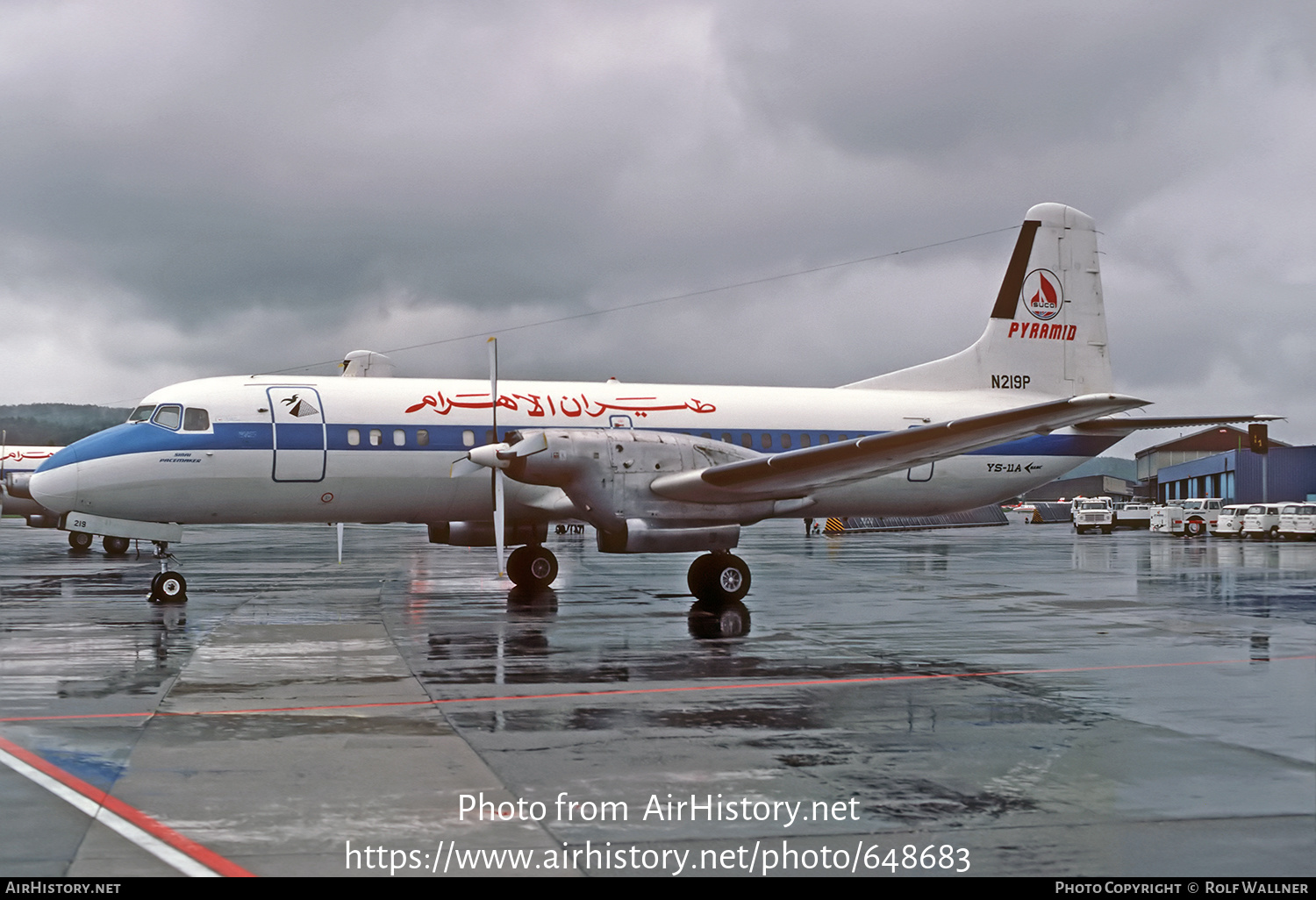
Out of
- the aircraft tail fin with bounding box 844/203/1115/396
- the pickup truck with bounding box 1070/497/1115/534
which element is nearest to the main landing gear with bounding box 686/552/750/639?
the aircraft tail fin with bounding box 844/203/1115/396

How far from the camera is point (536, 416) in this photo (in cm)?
2252

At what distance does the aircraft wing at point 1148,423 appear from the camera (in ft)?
62.1

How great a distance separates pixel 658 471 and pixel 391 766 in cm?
1159

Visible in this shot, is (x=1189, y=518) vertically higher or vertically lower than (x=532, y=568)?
higher

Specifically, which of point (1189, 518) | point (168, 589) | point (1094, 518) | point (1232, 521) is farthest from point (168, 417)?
point (1094, 518)

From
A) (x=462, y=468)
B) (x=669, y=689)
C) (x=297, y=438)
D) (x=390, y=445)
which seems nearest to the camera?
(x=669, y=689)

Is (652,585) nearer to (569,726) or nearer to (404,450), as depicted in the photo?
(404,450)

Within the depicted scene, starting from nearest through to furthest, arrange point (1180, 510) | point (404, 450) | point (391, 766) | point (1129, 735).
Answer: point (391, 766), point (1129, 735), point (404, 450), point (1180, 510)

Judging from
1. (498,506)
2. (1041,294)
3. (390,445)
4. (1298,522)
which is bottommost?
(1298,522)

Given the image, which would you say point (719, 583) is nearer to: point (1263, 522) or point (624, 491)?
point (624, 491)

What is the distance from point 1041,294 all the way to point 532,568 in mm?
13868

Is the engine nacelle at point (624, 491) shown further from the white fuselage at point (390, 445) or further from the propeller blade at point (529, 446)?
the white fuselage at point (390, 445)

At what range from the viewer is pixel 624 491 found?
740 inches

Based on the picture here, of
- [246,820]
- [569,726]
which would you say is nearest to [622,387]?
[569,726]
